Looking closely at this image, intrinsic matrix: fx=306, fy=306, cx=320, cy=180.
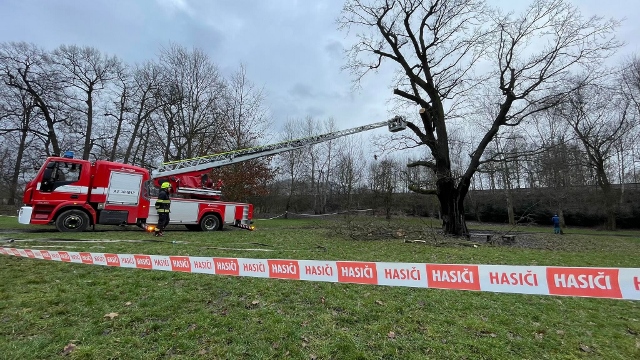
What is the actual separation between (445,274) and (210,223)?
1306cm

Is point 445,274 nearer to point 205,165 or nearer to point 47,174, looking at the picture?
point 205,165

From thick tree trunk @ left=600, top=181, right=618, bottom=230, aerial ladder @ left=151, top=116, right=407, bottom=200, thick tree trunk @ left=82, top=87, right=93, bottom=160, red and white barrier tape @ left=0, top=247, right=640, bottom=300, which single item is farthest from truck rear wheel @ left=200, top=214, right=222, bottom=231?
thick tree trunk @ left=600, top=181, right=618, bottom=230

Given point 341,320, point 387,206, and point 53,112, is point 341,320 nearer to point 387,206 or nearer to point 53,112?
point 387,206

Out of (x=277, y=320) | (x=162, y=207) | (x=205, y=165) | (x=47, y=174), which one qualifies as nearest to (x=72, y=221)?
(x=47, y=174)

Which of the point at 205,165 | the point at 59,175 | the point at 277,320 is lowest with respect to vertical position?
the point at 277,320

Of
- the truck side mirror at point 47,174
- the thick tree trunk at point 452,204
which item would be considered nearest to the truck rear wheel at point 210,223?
the truck side mirror at point 47,174

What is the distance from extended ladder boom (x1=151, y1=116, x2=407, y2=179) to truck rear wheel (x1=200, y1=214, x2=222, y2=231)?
232 centimetres

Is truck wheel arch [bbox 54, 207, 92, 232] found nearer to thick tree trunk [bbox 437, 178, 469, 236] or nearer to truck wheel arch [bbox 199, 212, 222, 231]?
truck wheel arch [bbox 199, 212, 222, 231]

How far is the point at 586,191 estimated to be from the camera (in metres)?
32.1

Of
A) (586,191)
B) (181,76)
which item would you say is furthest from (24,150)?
(586,191)

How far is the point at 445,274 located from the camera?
11.8ft

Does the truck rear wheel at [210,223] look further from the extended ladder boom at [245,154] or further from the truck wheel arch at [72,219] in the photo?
the truck wheel arch at [72,219]

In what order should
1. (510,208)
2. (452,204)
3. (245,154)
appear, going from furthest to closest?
(510,208)
(452,204)
(245,154)

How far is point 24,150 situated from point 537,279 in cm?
4280
